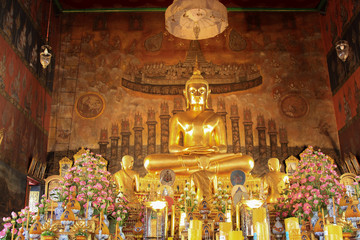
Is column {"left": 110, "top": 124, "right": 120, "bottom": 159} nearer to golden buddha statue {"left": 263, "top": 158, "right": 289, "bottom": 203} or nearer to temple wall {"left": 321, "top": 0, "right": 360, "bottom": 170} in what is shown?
golden buddha statue {"left": 263, "top": 158, "right": 289, "bottom": 203}

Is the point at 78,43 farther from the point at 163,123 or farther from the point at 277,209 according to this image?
the point at 277,209

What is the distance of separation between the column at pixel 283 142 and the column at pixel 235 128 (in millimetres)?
892

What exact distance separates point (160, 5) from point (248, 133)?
3617mm

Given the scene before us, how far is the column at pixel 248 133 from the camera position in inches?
334

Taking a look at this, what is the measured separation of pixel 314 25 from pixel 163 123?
423 cm

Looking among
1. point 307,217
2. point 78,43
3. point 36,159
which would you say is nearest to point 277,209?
point 307,217

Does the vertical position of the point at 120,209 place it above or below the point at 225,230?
above

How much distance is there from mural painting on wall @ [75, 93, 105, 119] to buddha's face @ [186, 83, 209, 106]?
214 cm

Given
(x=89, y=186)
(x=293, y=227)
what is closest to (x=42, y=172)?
(x=89, y=186)

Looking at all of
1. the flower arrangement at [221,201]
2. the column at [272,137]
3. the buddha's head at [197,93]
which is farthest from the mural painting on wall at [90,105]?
the flower arrangement at [221,201]

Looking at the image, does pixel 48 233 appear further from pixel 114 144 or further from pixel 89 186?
pixel 114 144

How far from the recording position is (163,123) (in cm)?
866

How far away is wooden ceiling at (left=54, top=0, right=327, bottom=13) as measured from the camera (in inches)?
365

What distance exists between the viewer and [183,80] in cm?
903
